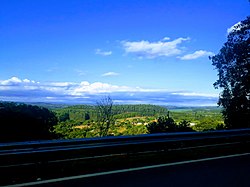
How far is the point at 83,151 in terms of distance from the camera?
7.05 m

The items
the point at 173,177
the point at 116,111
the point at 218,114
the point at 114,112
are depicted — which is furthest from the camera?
the point at 218,114

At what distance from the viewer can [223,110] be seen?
2527 centimetres

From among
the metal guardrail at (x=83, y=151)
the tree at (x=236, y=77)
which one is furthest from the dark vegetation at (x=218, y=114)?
the metal guardrail at (x=83, y=151)

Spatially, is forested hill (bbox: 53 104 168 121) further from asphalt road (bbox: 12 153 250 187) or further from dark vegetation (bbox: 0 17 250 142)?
asphalt road (bbox: 12 153 250 187)

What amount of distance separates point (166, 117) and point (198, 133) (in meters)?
6.52

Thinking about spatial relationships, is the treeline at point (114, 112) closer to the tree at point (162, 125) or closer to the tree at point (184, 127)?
the tree at point (184, 127)

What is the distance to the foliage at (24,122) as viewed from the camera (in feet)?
52.4

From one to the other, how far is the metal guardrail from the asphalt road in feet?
2.01

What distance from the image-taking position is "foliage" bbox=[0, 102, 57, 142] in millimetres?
15970

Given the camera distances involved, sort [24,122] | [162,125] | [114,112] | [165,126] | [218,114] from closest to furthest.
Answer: [165,126], [162,125], [24,122], [114,112], [218,114]

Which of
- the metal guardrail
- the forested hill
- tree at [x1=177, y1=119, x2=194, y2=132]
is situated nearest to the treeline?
the forested hill

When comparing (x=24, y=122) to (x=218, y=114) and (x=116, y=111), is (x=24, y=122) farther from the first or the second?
(x=218, y=114)

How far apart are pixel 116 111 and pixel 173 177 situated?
18.8 metres

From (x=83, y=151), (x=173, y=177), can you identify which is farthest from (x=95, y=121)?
(x=173, y=177)
